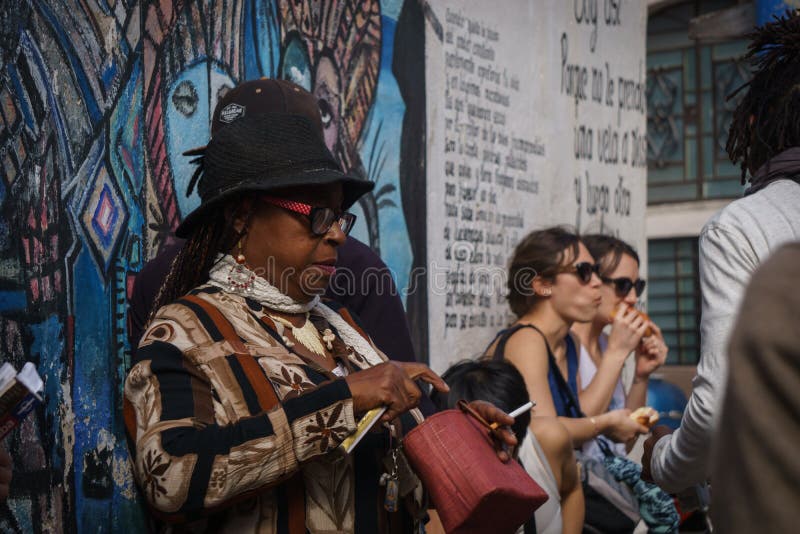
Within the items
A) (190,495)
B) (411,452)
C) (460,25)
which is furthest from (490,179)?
(190,495)

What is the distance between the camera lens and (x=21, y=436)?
3.36 m

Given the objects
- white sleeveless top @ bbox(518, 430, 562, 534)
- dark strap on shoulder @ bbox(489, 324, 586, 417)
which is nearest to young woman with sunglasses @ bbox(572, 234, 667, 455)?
dark strap on shoulder @ bbox(489, 324, 586, 417)

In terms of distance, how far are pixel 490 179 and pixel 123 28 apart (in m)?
2.88

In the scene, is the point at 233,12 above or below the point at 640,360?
above

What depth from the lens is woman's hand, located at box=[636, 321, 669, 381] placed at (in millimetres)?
5508

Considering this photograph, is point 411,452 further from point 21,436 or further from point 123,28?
point 123,28

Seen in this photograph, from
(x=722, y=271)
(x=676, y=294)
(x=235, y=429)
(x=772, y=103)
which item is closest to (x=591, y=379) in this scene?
(x=772, y=103)

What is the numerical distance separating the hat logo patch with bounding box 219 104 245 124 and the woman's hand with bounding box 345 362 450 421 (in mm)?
1108

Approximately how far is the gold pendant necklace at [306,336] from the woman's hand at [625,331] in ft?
9.52

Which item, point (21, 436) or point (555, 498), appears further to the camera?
point (555, 498)

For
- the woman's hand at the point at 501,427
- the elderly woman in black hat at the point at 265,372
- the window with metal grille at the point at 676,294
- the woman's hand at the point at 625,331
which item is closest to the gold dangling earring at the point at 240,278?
the elderly woman in black hat at the point at 265,372

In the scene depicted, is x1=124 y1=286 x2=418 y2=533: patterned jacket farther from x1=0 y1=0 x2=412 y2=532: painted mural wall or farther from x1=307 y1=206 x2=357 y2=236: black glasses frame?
x1=0 y1=0 x2=412 y2=532: painted mural wall

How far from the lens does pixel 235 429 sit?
Answer: 2.14 meters

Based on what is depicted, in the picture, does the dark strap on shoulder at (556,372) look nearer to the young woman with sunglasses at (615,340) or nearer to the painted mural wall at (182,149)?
the young woman with sunglasses at (615,340)
